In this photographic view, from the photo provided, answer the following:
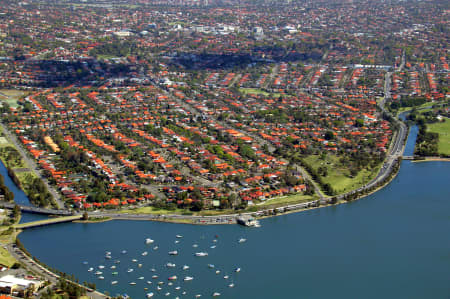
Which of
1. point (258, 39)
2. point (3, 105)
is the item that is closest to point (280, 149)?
point (3, 105)

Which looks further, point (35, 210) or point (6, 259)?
point (35, 210)

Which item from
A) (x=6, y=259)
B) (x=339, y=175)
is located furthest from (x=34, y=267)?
(x=339, y=175)

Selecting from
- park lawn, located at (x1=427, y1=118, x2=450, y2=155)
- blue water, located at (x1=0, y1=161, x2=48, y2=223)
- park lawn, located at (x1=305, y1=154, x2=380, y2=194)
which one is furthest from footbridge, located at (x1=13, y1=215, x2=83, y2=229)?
park lawn, located at (x1=427, y1=118, x2=450, y2=155)

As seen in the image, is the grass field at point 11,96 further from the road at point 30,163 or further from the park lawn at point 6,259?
the park lawn at point 6,259

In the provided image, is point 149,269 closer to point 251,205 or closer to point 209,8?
point 251,205

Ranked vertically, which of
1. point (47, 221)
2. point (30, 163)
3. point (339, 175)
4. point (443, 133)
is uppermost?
point (443, 133)

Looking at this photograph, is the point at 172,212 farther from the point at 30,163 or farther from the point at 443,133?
the point at 443,133

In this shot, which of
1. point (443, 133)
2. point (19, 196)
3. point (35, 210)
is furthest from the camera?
point (443, 133)
